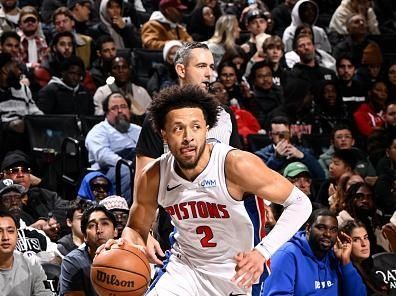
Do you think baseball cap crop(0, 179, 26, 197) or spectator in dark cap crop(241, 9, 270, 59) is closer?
baseball cap crop(0, 179, 26, 197)

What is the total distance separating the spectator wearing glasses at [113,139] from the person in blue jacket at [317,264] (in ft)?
8.97

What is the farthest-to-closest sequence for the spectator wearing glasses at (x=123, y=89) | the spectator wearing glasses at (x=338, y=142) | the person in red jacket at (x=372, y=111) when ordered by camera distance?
the person in red jacket at (x=372, y=111) < the spectator wearing glasses at (x=123, y=89) < the spectator wearing glasses at (x=338, y=142)

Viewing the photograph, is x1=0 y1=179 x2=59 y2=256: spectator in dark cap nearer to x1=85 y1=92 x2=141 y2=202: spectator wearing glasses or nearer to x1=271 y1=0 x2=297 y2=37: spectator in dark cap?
x1=85 y1=92 x2=141 y2=202: spectator wearing glasses

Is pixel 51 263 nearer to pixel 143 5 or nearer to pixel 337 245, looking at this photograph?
pixel 337 245

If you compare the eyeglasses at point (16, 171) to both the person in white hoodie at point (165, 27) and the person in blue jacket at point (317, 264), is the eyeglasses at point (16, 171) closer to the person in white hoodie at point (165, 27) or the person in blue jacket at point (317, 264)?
the person in blue jacket at point (317, 264)

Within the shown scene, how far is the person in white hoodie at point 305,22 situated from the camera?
12758mm

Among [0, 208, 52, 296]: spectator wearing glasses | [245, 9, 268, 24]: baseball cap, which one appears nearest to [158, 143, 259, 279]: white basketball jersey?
[0, 208, 52, 296]: spectator wearing glasses

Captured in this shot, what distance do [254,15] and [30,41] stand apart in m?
2.95

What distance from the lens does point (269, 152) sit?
10008 mm

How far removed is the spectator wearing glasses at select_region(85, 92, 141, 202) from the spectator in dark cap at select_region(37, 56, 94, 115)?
0.65m

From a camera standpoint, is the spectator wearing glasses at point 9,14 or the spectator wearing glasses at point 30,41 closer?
the spectator wearing glasses at point 30,41

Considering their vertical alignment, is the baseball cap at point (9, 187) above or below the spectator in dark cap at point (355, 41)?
below

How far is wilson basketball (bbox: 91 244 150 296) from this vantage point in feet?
16.0

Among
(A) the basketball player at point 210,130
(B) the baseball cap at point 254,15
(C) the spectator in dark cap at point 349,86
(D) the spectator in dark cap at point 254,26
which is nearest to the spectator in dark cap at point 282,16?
(B) the baseball cap at point 254,15
